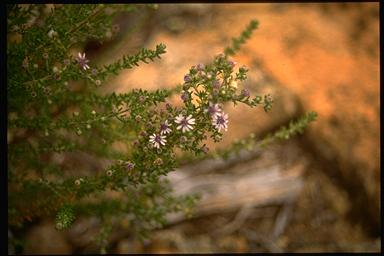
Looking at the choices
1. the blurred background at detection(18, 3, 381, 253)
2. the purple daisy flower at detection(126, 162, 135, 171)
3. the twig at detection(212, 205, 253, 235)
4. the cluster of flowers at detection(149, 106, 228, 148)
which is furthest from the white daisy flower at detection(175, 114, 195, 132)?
the twig at detection(212, 205, 253, 235)

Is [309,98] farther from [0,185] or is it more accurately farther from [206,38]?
[0,185]

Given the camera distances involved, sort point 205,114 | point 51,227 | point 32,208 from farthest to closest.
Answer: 1. point 51,227
2. point 32,208
3. point 205,114

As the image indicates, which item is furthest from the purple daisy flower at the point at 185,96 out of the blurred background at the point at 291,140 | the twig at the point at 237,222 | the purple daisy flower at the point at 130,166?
the twig at the point at 237,222

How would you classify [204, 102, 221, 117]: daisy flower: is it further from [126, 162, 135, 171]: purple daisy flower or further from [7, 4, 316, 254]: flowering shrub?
[126, 162, 135, 171]: purple daisy flower

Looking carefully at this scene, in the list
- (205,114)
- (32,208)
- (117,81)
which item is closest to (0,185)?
(32,208)

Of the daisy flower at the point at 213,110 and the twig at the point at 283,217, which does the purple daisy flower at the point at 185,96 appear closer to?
the daisy flower at the point at 213,110

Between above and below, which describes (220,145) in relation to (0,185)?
above
